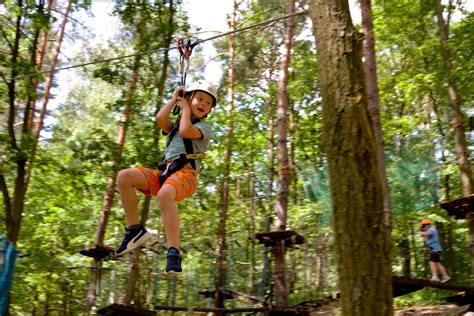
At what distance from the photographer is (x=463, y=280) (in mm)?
10422

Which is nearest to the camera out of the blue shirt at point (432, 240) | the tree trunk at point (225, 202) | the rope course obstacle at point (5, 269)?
the rope course obstacle at point (5, 269)

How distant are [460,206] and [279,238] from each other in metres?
2.60

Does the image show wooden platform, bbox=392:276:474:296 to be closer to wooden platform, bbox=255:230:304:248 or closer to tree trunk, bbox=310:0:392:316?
wooden platform, bbox=255:230:304:248

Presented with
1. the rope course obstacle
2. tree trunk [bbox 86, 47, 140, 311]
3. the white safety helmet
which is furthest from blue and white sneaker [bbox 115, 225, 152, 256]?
tree trunk [bbox 86, 47, 140, 311]

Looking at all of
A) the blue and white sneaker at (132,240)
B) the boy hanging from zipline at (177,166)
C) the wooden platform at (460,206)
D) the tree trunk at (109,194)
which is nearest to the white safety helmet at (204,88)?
the boy hanging from zipline at (177,166)

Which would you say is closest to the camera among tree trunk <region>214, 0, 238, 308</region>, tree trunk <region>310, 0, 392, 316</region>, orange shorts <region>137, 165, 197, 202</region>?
tree trunk <region>310, 0, 392, 316</region>

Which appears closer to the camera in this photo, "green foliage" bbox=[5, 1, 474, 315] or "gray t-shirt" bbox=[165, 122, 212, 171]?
"gray t-shirt" bbox=[165, 122, 212, 171]

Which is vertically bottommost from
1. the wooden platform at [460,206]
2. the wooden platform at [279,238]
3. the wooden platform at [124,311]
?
the wooden platform at [124,311]

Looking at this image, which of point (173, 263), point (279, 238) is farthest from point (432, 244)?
point (173, 263)

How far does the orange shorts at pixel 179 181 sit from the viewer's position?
286 centimetres

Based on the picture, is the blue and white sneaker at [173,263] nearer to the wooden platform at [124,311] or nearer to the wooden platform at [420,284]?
the wooden platform at [420,284]

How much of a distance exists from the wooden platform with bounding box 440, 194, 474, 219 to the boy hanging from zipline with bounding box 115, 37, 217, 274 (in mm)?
4975

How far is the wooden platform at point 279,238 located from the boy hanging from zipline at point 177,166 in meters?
4.61

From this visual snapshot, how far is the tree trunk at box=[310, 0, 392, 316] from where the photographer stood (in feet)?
7.42
